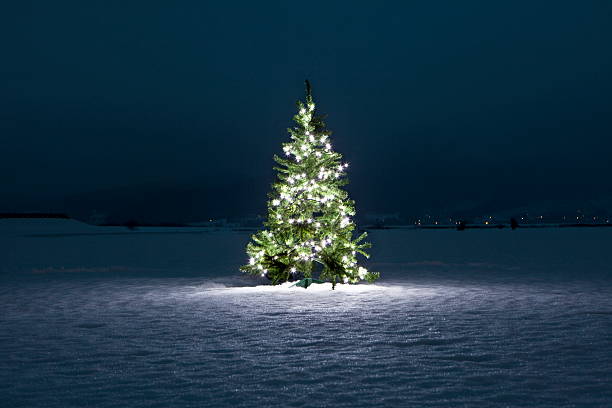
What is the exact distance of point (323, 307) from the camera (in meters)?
16.1

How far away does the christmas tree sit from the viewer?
21.2 metres

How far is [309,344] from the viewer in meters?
11.4

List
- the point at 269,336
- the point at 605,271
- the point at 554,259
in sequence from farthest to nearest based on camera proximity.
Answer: the point at 554,259 → the point at 605,271 → the point at 269,336

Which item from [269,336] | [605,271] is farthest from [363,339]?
[605,271]

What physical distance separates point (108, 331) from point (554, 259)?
24.7 metres

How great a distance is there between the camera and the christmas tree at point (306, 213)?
69.7ft

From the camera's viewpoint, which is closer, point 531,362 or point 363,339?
point 531,362

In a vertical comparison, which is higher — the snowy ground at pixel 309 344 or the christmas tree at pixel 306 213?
the christmas tree at pixel 306 213

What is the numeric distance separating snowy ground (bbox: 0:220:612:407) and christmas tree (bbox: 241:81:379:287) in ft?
3.78

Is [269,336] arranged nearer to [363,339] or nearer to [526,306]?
[363,339]

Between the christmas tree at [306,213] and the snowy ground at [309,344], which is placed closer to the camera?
the snowy ground at [309,344]

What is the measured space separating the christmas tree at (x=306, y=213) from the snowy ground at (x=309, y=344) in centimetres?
115

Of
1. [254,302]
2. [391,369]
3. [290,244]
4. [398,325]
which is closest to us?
[391,369]

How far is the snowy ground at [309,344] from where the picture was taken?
27.3ft
